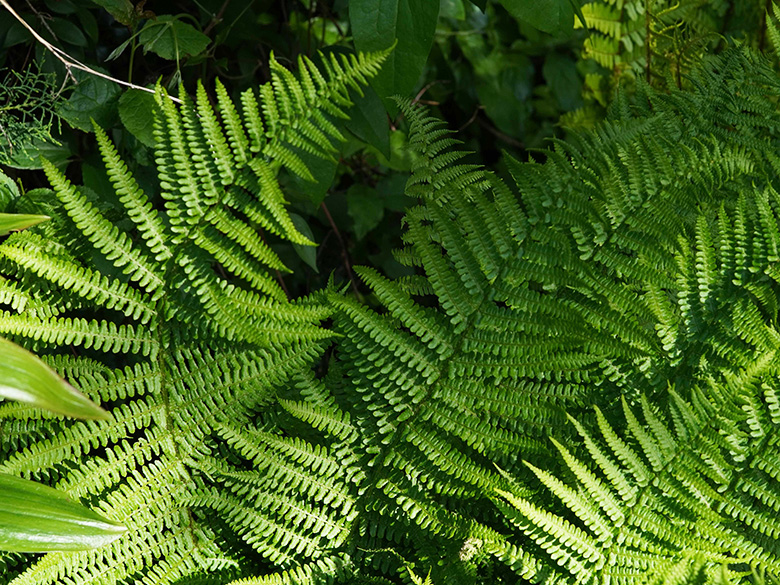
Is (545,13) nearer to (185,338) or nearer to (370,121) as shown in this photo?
(370,121)

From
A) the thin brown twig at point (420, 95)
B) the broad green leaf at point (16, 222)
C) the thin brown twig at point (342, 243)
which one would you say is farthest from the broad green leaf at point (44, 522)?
the thin brown twig at point (420, 95)

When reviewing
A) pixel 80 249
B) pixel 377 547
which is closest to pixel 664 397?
pixel 377 547

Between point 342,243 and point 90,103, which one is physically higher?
point 90,103

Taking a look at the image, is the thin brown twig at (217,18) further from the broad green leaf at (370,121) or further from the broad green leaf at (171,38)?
the broad green leaf at (370,121)

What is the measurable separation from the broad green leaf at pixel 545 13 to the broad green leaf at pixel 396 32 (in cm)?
14

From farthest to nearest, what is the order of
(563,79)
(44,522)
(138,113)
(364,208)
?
(563,79), (364,208), (138,113), (44,522)

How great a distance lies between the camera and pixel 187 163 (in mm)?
1097

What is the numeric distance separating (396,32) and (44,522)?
962mm

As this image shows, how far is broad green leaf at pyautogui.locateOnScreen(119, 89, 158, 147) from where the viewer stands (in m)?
1.29

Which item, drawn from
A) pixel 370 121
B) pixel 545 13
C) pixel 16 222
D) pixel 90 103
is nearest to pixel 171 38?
pixel 90 103

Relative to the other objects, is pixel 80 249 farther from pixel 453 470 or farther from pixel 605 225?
pixel 605 225

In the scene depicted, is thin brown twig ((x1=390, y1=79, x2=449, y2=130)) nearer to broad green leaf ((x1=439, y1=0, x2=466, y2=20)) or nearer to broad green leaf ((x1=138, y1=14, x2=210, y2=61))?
broad green leaf ((x1=439, y1=0, x2=466, y2=20))

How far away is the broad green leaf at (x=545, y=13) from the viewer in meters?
1.22

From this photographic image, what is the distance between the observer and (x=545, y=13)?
4.06 ft
